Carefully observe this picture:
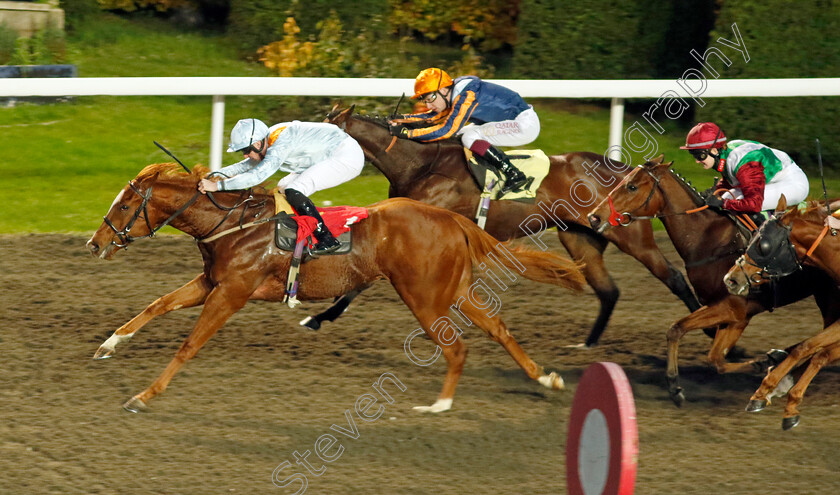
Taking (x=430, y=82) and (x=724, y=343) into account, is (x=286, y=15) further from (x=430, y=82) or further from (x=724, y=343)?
(x=724, y=343)

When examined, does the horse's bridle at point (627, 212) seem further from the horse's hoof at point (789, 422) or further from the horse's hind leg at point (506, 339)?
the horse's hoof at point (789, 422)

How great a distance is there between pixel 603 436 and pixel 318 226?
2797mm

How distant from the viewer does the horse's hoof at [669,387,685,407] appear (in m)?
5.71

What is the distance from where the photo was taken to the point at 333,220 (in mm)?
5582

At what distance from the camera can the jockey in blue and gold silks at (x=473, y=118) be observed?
6625 mm

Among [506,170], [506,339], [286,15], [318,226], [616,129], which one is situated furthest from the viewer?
[286,15]

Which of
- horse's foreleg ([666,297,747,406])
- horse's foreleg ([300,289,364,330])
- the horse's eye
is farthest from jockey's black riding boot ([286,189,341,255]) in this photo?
the horse's eye

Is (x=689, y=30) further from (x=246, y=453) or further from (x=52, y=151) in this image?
(x=246, y=453)

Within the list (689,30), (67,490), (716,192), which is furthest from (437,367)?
Answer: (689,30)

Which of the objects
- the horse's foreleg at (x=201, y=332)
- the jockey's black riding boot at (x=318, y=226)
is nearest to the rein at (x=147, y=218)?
the jockey's black riding boot at (x=318, y=226)

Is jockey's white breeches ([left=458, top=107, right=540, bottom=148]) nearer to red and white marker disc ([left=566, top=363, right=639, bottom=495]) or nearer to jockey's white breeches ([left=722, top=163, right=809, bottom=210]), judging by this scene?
jockey's white breeches ([left=722, top=163, right=809, bottom=210])

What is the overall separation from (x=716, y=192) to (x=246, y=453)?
10.3 feet

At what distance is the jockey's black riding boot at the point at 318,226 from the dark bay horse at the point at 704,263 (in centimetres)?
173

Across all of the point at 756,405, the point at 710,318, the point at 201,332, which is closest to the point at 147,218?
the point at 201,332
